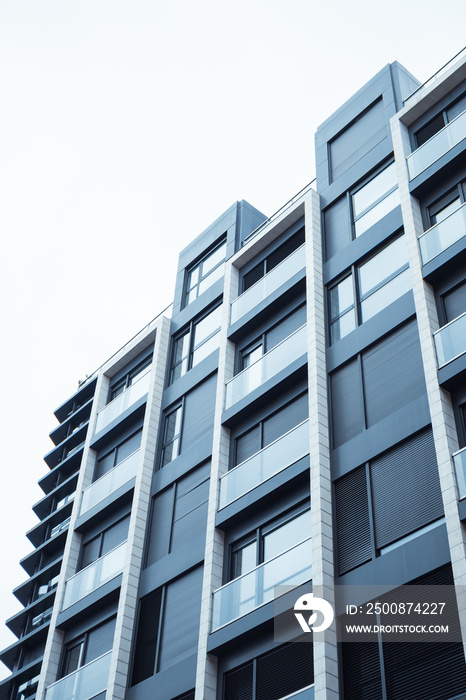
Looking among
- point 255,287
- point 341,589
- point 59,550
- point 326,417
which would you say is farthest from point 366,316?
point 59,550

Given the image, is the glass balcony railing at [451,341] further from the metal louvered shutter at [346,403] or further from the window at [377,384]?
the metal louvered shutter at [346,403]

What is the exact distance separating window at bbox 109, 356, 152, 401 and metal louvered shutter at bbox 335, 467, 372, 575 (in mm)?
14841

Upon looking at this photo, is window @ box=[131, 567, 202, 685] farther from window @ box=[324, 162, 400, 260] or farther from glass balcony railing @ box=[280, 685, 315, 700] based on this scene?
window @ box=[324, 162, 400, 260]

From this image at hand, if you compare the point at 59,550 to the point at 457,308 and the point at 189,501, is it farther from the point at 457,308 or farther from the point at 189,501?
the point at 457,308

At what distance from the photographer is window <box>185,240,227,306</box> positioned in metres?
34.5

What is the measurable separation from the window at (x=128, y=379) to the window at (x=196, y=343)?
6.63ft

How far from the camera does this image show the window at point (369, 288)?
78.5ft

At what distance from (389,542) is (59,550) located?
2772cm

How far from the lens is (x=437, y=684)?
16359 millimetres

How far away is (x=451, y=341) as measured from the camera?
65.4ft

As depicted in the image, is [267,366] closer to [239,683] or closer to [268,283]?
[268,283]

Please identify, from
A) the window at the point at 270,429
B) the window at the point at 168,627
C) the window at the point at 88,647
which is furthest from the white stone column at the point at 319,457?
the window at the point at 88,647

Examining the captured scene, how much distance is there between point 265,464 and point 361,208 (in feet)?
29.5

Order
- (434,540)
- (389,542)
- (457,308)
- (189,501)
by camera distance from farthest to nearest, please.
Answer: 1. (189,501)
2. (457,308)
3. (389,542)
4. (434,540)
